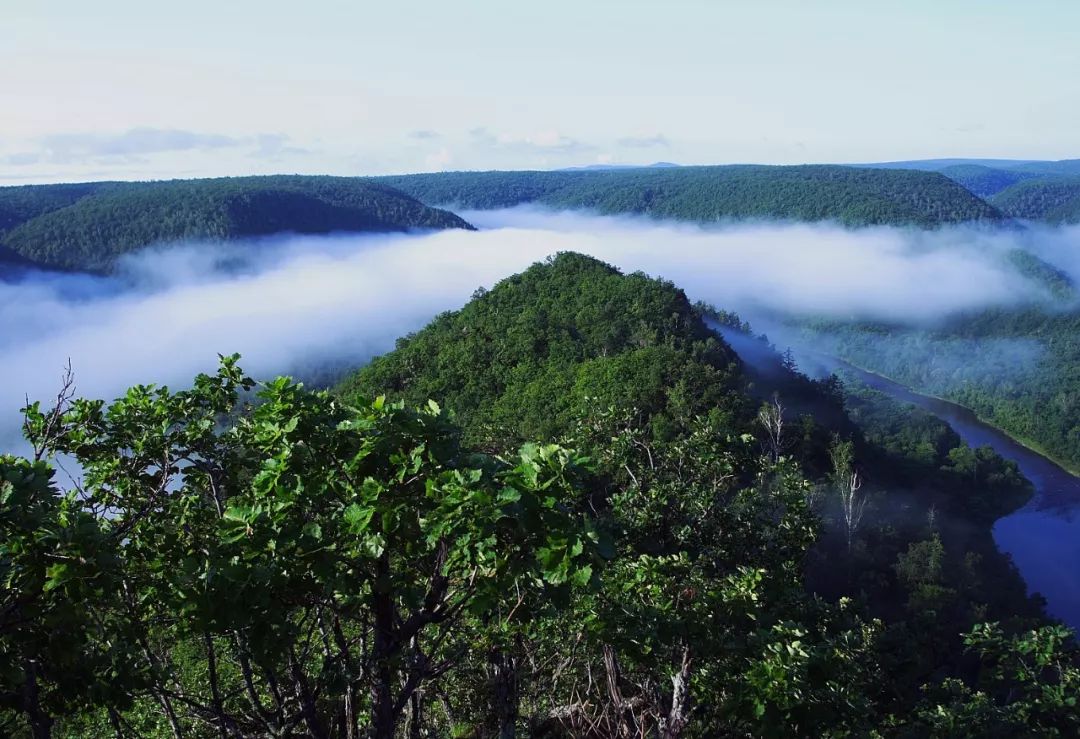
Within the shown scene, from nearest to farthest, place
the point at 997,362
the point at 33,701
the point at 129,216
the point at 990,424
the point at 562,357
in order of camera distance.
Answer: the point at 33,701 → the point at 562,357 → the point at 990,424 → the point at 997,362 → the point at 129,216

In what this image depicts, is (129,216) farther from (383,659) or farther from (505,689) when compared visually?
(383,659)

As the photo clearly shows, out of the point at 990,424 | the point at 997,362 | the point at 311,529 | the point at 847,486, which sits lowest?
the point at 990,424

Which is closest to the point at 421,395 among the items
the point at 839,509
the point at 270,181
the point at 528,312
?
the point at 528,312

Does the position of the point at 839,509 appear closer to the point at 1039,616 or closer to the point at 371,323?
the point at 1039,616

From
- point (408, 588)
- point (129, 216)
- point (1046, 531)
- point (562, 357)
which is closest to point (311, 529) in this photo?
point (408, 588)

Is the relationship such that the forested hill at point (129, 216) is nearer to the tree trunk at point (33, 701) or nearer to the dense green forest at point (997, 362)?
the dense green forest at point (997, 362)
